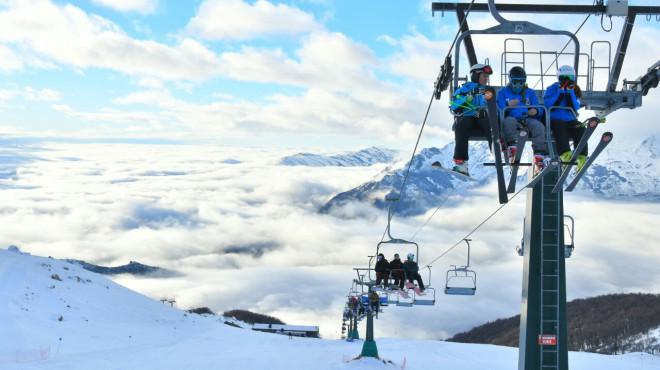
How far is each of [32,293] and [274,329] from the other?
7378cm

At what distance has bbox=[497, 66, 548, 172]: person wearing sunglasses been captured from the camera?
1088 cm

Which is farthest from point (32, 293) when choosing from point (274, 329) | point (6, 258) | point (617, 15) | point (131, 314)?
point (274, 329)

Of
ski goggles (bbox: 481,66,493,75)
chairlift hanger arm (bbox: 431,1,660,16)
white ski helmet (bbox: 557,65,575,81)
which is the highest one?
chairlift hanger arm (bbox: 431,1,660,16)

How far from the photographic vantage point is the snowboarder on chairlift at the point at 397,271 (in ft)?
91.0

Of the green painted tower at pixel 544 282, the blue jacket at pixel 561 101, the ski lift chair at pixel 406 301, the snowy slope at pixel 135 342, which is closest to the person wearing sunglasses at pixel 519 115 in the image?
the blue jacket at pixel 561 101

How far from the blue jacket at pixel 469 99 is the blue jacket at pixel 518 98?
41 cm

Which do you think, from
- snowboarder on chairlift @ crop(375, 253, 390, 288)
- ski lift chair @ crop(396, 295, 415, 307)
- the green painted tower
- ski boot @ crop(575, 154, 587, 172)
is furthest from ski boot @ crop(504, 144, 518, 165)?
ski lift chair @ crop(396, 295, 415, 307)

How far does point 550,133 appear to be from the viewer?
11000mm

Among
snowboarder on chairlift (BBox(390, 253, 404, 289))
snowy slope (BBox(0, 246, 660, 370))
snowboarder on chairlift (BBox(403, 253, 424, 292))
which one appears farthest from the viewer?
snowy slope (BBox(0, 246, 660, 370))

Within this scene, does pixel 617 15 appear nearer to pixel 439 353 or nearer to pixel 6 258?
pixel 439 353

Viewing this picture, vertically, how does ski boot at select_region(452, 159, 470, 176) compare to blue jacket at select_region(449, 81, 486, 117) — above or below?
below

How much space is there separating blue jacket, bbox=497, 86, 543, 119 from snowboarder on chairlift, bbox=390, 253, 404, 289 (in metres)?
17.1

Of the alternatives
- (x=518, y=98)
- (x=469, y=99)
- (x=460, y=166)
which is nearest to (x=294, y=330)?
(x=460, y=166)

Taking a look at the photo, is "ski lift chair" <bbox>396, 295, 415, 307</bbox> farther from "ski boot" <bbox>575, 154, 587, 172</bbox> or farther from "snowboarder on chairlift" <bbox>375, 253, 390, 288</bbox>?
"ski boot" <bbox>575, 154, 587, 172</bbox>
